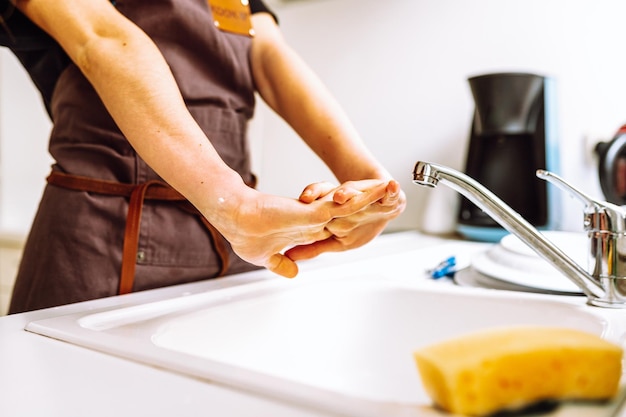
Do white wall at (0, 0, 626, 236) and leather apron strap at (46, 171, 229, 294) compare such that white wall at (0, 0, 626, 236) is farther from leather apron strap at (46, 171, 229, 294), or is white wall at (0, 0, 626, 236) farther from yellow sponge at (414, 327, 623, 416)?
yellow sponge at (414, 327, 623, 416)

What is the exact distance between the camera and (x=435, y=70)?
4.25ft

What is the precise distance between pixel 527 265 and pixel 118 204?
0.53 meters

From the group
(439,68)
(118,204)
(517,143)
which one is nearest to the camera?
(118,204)

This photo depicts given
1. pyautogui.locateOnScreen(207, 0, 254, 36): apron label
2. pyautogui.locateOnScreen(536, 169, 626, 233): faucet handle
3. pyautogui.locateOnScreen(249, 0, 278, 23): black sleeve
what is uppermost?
pyautogui.locateOnScreen(249, 0, 278, 23): black sleeve

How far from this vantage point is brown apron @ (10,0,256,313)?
26.3 inches

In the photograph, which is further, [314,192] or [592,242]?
[592,242]

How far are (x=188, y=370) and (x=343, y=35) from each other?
3.91 feet

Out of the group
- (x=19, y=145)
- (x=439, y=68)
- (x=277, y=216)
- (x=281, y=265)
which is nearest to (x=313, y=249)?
(x=281, y=265)

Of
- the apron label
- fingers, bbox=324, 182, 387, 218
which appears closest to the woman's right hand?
fingers, bbox=324, 182, 387, 218

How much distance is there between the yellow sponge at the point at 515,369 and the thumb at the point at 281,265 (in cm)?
27

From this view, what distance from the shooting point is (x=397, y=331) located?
66cm

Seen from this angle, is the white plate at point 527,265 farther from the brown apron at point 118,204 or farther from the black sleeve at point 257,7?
the black sleeve at point 257,7

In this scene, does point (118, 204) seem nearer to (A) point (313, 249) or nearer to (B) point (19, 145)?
(A) point (313, 249)

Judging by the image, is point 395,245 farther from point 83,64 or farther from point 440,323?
point 83,64
